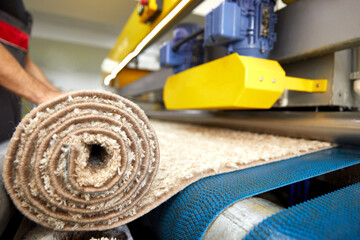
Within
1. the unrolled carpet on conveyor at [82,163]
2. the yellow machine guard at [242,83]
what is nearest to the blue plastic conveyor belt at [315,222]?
the unrolled carpet on conveyor at [82,163]

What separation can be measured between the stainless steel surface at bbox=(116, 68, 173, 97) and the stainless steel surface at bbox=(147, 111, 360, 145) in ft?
2.30

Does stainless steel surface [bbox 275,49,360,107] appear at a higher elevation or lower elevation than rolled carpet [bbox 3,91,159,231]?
higher

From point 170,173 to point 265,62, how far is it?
646mm

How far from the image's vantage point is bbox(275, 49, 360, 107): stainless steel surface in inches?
40.2

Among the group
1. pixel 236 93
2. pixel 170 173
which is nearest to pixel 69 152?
pixel 170 173

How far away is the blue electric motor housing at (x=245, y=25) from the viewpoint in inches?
36.9

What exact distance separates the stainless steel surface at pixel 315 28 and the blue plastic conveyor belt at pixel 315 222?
69cm

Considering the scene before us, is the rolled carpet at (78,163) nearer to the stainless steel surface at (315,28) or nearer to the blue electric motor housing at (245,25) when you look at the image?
the blue electric motor housing at (245,25)

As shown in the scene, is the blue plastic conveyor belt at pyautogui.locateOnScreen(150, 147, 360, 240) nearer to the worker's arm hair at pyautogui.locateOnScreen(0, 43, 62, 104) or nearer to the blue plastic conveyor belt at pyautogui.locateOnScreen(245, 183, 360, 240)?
the blue plastic conveyor belt at pyautogui.locateOnScreen(245, 183, 360, 240)

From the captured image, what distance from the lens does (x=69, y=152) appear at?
0.40 metres

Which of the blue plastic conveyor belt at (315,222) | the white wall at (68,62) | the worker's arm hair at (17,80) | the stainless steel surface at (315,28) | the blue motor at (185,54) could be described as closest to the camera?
the blue plastic conveyor belt at (315,222)

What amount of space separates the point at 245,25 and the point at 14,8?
3.59 ft

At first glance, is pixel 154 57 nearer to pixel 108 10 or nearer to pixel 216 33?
pixel 108 10

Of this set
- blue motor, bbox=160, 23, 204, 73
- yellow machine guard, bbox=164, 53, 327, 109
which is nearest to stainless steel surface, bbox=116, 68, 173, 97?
blue motor, bbox=160, 23, 204, 73
